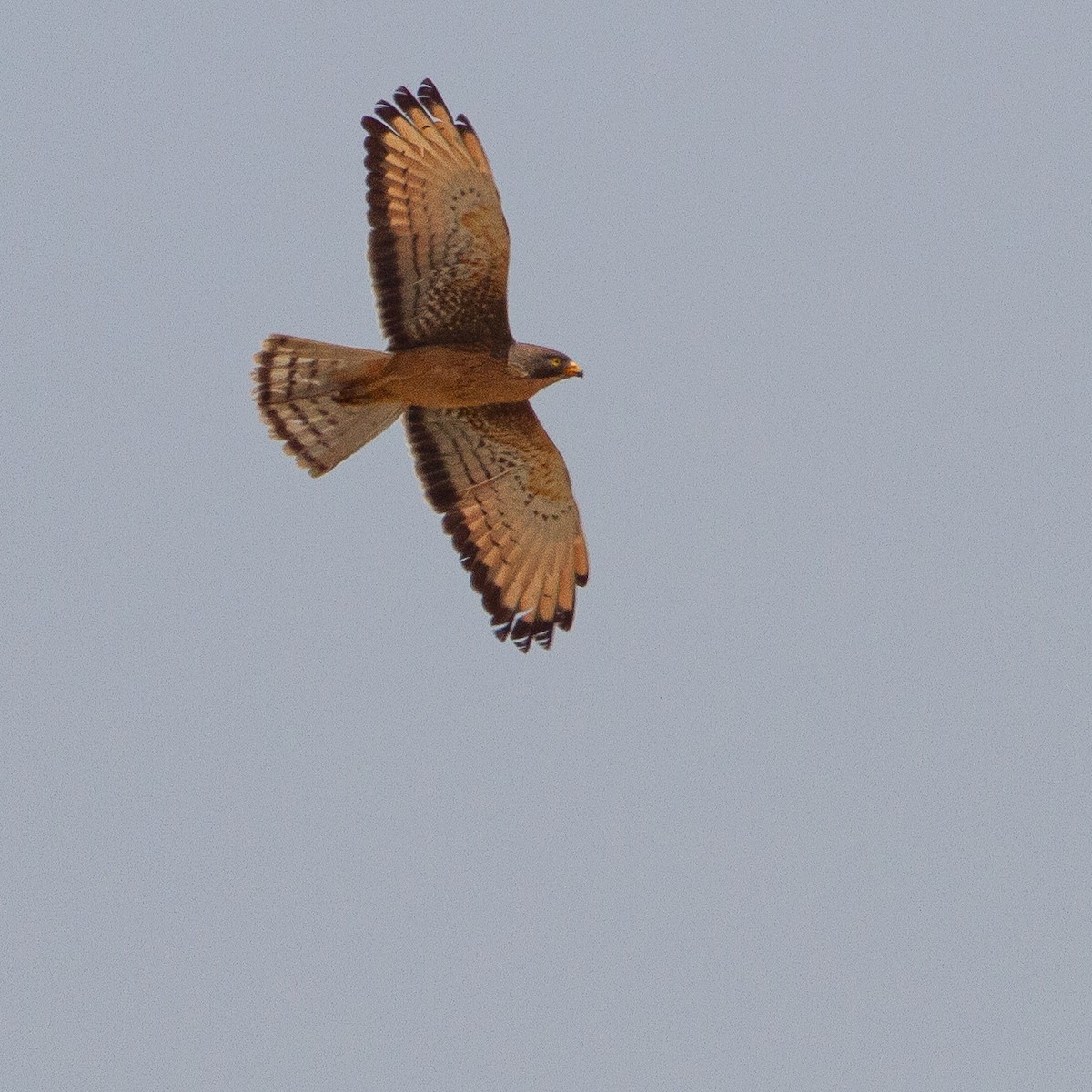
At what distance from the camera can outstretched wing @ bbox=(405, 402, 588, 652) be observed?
1333 centimetres

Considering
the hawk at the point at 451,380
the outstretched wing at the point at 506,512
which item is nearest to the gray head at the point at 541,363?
the hawk at the point at 451,380

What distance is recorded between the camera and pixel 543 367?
12492mm

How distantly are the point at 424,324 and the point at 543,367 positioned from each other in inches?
32.3

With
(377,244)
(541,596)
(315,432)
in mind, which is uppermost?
(377,244)

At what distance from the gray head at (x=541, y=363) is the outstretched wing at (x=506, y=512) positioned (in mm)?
826

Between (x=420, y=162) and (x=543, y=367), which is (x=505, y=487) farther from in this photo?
(x=420, y=162)

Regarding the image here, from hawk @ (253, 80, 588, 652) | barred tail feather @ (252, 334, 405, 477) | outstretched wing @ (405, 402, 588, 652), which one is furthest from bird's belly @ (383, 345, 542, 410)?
outstretched wing @ (405, 402, 588, 652)

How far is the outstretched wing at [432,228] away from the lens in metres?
12.3

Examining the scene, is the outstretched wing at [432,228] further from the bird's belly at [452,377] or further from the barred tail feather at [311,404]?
the barred tail feather at [311,404]

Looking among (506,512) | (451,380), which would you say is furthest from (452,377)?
(506,512)

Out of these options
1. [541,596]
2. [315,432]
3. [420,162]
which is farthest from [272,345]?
[541,596]

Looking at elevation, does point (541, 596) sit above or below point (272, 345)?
below

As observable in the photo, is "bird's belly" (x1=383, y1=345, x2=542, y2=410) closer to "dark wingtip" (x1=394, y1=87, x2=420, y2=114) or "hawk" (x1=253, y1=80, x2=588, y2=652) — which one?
"hawk" (x1=253, y1=80, x2=588, y2=652)

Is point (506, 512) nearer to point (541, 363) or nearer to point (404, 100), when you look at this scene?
point (541, 363)
